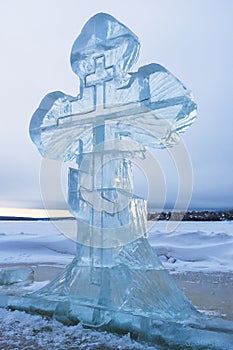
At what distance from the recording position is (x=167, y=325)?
2.16m

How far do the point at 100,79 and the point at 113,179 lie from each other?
0.82 metres

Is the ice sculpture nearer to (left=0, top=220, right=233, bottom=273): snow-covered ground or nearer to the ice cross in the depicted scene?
the ice cross

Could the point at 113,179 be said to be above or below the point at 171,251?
above

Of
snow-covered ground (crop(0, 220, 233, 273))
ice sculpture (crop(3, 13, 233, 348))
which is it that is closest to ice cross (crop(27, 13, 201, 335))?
ice sculpture (crop(3, 13, 233, 348))

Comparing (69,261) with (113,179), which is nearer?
(113,179)

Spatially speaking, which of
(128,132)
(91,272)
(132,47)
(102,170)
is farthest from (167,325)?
(132,47)

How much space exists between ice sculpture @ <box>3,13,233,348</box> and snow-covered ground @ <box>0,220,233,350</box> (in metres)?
0.15

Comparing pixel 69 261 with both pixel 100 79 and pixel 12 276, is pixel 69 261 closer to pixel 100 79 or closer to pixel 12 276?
pixel 12 276

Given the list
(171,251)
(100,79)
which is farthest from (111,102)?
(171,251)

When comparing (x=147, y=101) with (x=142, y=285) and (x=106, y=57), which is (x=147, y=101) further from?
(x=142, y=285)

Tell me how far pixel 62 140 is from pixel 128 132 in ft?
2.27

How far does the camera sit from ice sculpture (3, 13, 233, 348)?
257 centimetres

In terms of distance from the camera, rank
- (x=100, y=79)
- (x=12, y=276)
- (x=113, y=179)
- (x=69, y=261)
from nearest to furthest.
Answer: (x=113, y=179) < (x=100, y=79) < (x=12, y=276) < (x=69, y=261)

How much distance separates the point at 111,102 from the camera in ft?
9.38
